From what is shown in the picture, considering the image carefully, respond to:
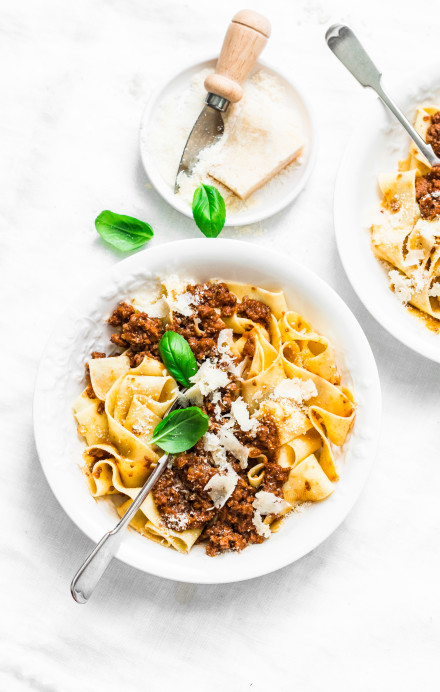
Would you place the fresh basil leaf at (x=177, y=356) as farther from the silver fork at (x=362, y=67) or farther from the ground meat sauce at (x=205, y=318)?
the silver fork at (x=362, y=67)

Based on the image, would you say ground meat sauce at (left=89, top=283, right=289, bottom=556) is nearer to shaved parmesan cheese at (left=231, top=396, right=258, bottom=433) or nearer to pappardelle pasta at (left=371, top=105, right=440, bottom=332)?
shaved parmesan cheese at (left=231, top=396, right=258, bottom=433)

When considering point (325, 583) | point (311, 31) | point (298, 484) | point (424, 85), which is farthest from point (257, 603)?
point (311, 31)

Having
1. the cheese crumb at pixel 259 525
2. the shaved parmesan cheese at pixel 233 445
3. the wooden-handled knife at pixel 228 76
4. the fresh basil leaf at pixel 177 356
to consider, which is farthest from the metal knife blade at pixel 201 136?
the cheese crumb at pixel 259 525

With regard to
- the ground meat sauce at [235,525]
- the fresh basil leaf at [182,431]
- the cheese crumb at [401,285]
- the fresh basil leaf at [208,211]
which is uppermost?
the cheese crumb at [401,285]

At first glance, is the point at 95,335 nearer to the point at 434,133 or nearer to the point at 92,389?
the point at 92,389

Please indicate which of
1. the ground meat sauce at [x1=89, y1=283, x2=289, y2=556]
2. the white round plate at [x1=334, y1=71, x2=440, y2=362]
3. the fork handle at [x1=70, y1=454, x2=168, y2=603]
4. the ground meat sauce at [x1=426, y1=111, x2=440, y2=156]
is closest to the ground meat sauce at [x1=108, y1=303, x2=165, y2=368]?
the ground meat sauce at [x1=89, y1=283, x2=289, y2=556]

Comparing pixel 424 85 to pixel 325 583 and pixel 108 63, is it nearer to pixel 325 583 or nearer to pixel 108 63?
pixel 108 63
